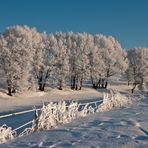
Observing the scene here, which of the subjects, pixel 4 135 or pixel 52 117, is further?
pixel 52 117

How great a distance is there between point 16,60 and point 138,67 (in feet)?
129

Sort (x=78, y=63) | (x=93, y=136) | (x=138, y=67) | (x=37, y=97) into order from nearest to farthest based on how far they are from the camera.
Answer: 1. (x=93, y=136)
2. (x=37, y=97)
3. (x=78, y=63)
4. (x=138, y=67)

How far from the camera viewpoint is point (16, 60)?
2349 inches

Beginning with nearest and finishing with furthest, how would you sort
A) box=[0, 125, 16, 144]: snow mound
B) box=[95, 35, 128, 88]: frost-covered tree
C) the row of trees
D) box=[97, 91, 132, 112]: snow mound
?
box=[0, 125, 16, 144]: snow mound → box=[97, 91, 132, 112]: snow mound → the row of trees → box=[95, 35, 128, 88]: frost-covered tree

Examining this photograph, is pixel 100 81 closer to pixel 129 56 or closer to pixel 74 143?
pixel 129 56

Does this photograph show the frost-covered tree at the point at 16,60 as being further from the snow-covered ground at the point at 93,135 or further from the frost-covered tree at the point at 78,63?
the snow-covered ground at the point at 93,135

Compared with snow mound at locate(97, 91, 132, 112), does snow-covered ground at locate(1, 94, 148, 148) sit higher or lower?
lower

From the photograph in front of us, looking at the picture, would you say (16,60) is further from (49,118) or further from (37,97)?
(49,118)

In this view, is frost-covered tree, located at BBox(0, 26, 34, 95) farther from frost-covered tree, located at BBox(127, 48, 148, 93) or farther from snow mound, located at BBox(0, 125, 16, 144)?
snow mound, located at BBox(0, 125, 16, 144)

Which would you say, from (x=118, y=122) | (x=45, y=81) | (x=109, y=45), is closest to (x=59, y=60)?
(x=45, y=81)

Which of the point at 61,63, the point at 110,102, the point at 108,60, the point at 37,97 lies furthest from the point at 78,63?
the point at 110,102

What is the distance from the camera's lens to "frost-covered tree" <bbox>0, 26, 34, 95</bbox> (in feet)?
189

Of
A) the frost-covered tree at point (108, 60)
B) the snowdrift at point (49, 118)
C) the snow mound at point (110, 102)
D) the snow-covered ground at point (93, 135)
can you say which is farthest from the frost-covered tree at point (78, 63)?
the snow-covered ground at point (93, 135)

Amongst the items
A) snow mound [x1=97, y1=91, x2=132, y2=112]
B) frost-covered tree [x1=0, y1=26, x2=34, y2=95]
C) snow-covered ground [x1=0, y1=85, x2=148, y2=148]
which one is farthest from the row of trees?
snow-covered ground [x1=0, y1=85, x2=148, y2=148]
